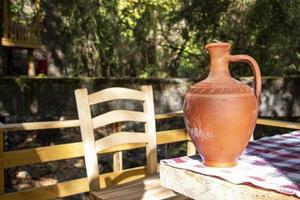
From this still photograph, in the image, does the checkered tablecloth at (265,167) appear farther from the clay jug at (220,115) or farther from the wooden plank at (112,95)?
the wooden plank at (112,95)

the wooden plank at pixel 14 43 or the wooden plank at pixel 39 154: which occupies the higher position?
the wooden plank at pixel 14 43

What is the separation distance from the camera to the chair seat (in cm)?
181

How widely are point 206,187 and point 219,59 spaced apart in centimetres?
36

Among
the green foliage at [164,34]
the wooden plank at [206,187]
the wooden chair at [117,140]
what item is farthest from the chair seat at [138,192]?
the green foliage at [164,34]

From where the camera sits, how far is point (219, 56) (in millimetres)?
1203

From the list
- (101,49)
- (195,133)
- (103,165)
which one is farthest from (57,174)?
(195,133)

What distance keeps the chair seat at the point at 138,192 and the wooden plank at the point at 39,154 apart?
19.4 inches

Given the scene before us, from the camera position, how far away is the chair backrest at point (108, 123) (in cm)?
181

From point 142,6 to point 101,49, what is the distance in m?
1.19

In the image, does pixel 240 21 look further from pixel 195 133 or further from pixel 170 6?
pixel 195 133

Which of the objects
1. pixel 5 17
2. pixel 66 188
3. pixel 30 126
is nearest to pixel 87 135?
pixel 30 126

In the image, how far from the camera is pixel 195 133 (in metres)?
1.15

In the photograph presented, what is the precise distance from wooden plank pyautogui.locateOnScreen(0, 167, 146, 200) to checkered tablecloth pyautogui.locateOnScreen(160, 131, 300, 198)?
89 centimetres

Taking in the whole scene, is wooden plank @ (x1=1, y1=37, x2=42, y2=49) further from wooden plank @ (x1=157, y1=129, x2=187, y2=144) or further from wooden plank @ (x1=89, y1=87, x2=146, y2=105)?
wooden plank @ (x1=89, y1=87, x2=146, y2=105)
